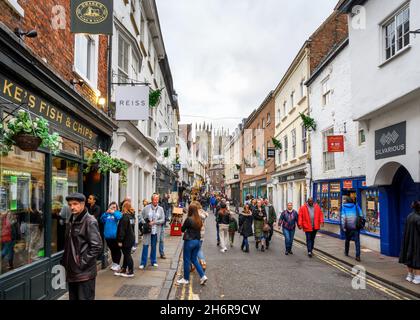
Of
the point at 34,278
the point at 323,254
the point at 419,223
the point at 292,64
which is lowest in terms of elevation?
the point at 323,254

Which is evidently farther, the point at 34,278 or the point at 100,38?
the point at 100,38

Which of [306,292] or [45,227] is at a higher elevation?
[45,227]

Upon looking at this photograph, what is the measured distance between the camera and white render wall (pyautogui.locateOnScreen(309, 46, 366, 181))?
48.9 feet

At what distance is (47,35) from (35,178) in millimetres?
2540

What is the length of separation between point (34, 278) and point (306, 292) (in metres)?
Result: 4.98

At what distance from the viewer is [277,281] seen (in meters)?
8.30

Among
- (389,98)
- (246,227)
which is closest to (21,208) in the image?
(246,227)

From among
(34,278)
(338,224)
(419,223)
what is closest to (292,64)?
(338,224)

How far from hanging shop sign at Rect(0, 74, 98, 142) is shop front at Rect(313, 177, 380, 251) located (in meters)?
9.38

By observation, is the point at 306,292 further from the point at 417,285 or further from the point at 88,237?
the point at 88,237

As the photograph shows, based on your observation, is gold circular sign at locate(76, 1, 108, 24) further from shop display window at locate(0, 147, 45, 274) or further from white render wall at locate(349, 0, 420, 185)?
white render wall at locate(349, 0, 420, 185)

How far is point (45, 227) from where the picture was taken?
6648mm

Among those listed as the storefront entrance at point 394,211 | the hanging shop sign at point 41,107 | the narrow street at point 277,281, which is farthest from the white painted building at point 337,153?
the hanging shop sign at point 41,107
